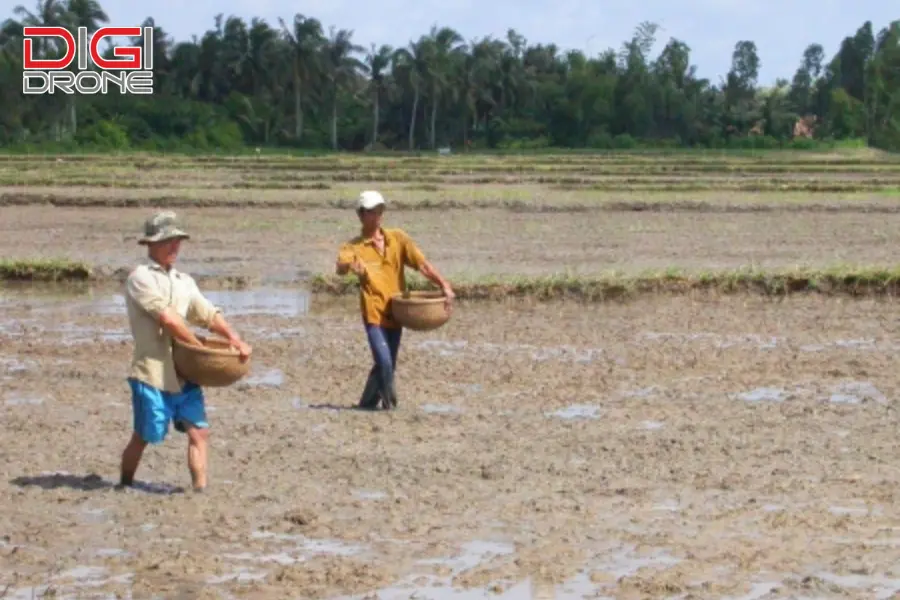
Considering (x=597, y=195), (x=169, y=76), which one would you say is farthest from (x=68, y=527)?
(x=169, y=76)

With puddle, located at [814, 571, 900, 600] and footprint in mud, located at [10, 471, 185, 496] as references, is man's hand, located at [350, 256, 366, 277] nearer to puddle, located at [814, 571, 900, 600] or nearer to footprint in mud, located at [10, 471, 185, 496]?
footprint in mud, located at [10, 471, 185, 496]

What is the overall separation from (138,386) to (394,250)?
2.45 metres

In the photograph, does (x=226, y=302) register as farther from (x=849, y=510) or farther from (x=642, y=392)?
(x=849, y=510)

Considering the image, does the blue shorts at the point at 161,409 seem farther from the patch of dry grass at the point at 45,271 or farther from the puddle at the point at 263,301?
the patch of dry grass at the point at 45,271

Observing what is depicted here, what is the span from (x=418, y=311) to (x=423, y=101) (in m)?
63.2

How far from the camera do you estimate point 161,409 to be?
6422 mm

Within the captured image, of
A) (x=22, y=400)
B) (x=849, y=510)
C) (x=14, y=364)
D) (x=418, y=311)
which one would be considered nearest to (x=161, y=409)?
(x=418, y=311)

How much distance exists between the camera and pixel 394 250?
27.9 ft

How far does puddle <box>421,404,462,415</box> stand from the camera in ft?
28.8

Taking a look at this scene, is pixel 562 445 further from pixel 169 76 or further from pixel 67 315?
pixel 169 76

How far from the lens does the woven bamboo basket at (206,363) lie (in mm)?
6363

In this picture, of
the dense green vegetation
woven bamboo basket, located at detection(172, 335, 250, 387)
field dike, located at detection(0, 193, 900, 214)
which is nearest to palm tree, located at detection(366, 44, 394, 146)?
the dense green vegetation

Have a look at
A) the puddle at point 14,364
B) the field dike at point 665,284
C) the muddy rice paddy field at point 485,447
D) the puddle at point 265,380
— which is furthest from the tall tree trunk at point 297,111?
the puddle at point 265,380

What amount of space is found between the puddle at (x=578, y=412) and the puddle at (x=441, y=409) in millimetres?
552
